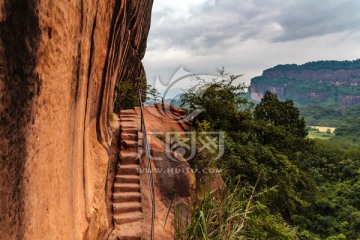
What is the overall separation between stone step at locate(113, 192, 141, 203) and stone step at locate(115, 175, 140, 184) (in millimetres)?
352

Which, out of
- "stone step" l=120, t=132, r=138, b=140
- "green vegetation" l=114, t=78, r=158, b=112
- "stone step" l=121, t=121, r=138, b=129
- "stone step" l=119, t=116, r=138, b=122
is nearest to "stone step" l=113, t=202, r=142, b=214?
"stone step" l=120, t=132, r=138, b=140

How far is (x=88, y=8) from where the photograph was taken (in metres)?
2.93

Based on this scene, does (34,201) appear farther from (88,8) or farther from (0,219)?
(88,8)

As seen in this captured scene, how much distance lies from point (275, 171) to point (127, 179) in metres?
6.09

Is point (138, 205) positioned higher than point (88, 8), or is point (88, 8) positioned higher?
point (88, 8)

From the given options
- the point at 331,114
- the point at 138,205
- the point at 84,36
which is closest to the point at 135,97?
the point at 138,205

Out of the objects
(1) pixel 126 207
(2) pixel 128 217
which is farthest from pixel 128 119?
(2) pixel 128 217

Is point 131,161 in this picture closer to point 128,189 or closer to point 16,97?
point 128,189

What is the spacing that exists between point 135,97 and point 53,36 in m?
9.20

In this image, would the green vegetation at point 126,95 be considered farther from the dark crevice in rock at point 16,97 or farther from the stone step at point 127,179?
the dark crevice in rock at point 16,97

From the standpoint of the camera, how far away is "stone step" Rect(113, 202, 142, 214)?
17.6 feet

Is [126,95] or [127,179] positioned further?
[126,95]

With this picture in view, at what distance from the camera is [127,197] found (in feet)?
18.6

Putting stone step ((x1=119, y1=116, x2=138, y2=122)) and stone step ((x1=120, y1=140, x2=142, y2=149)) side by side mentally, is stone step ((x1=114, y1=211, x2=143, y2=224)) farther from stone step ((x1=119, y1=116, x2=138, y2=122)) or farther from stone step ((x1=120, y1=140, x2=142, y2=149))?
stone step ((x1=119, y1=116, x2=138, y2=122))
